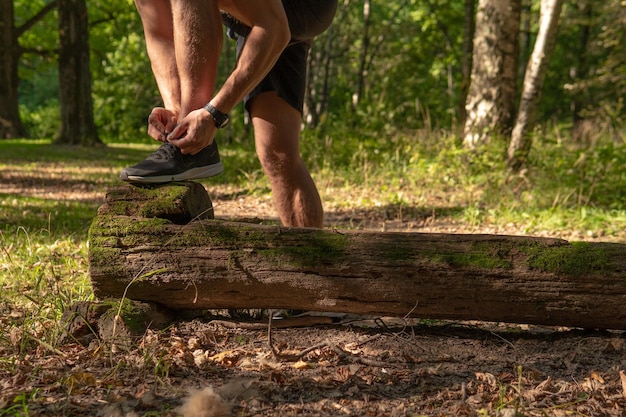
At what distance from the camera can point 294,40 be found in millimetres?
3260

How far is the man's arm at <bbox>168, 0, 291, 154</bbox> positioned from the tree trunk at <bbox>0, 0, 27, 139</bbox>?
2083 cm

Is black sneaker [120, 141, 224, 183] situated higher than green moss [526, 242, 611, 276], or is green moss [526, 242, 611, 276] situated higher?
black sneaker [120, 141, 224, 183]

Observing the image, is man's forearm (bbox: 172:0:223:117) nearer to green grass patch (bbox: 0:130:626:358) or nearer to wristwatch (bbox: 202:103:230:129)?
wristwatch (bbox: 202:103:230:129)

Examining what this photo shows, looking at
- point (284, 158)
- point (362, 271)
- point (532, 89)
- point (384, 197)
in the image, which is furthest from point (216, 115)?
point (532, 89)

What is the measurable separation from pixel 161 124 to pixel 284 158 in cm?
65

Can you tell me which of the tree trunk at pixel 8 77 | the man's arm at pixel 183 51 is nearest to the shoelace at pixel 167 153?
the man's arm at pixel 183 51

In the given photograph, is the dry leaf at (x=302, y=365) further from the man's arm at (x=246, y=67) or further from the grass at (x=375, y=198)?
the man's arm at (x=246, y=67)

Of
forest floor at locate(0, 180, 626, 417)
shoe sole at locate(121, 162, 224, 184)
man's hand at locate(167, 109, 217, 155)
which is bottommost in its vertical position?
forest floor at locate(0, 180, 626, 417)

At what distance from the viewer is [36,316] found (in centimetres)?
276

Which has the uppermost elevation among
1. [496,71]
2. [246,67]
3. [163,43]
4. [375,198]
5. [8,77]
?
[8,77]

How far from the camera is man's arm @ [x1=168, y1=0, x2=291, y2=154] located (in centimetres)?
278

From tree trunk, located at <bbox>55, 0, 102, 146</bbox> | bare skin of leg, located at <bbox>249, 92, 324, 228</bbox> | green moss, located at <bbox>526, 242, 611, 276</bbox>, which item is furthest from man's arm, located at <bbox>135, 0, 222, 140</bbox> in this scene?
tree trunk, located at <bbox>55, 0, 102, 146</bbox>

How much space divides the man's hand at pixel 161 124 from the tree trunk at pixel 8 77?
20.6m

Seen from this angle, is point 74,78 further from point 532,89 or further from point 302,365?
point 302,365
